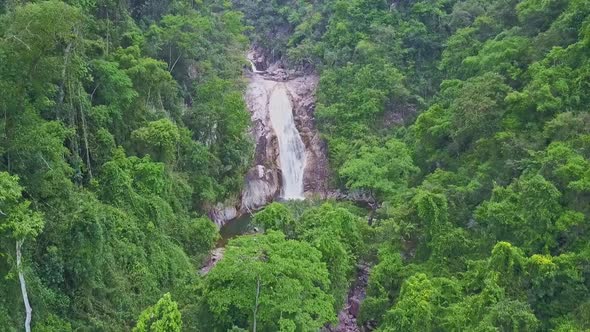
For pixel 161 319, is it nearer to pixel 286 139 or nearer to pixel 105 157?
pixel 105 157

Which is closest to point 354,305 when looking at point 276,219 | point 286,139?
point 276,219

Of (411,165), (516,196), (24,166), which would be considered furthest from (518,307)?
(24,166)

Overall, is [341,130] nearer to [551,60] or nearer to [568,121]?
[551,60]

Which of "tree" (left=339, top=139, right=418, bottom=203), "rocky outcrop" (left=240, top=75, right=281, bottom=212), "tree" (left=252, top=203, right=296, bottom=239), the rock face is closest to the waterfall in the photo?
the rock face

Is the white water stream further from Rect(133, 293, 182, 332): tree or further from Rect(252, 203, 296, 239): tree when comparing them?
Rect(133, 293, 182, 332): tree

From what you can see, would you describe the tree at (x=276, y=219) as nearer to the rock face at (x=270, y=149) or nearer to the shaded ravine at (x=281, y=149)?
the shaded ravine at (x=281, y=149)
